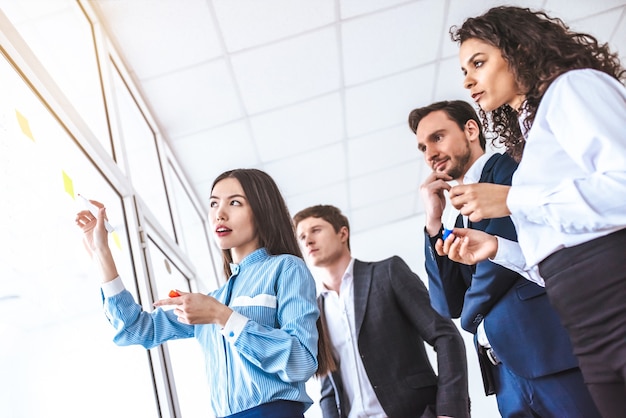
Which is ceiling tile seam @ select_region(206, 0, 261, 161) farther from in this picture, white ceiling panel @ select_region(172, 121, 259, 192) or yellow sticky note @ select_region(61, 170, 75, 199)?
Answer: yellow sticky note @ select_region(61, 170, 75, 199)

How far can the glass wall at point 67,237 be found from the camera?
1.46 metres

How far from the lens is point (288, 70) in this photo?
3758 mm

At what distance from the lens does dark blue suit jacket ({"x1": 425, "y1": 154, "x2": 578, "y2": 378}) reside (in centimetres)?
135

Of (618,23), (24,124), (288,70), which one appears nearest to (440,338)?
(24,124)

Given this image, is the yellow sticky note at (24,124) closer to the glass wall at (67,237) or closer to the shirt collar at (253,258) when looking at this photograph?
the glass wall at (67,237)

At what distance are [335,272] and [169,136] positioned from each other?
2078 millimetres

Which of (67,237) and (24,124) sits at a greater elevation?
(24,124)

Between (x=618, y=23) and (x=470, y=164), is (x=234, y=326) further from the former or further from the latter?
(x=618, y=23)

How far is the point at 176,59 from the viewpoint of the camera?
3.42 meters

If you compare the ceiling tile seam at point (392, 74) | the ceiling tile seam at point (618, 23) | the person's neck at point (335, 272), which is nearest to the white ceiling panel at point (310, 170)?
the ceiling tile seam at point (392, 74)

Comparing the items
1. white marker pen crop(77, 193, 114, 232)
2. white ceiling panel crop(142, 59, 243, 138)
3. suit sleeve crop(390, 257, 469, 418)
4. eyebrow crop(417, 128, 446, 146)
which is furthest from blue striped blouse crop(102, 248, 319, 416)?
white ceiling panel crop(142, 59, 243, 138)

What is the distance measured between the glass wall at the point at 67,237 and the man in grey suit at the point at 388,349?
739 mm

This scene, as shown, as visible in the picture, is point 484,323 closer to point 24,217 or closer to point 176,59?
point 24,217

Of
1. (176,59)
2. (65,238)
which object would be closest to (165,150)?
(176,59)
